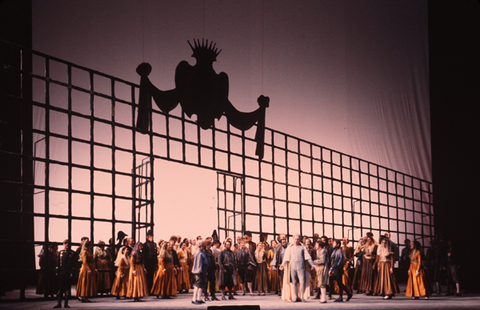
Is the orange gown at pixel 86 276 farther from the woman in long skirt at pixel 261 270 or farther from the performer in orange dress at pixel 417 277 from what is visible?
the performer in orange dress at pixel 417 277

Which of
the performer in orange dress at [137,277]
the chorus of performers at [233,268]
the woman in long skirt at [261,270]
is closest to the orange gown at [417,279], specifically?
the chorus of performers at [233,268]

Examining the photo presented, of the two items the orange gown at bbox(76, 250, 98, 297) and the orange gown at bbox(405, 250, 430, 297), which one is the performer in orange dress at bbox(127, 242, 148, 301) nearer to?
the orange gown at bbox(76, 250, 98, 297)

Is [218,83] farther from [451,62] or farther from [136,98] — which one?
[451,62]

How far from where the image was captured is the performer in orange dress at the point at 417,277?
1323cm

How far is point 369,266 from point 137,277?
6184mm

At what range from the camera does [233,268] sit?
1438 centimetres

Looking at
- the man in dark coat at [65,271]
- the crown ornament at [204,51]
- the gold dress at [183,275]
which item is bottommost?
the gold dress at [183,275]

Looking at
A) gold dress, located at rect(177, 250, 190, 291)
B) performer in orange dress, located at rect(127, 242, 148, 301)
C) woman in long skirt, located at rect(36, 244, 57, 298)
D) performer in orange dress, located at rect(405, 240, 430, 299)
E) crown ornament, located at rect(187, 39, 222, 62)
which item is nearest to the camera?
performer in orange dress, located at rect(127, 242, 148, 301)

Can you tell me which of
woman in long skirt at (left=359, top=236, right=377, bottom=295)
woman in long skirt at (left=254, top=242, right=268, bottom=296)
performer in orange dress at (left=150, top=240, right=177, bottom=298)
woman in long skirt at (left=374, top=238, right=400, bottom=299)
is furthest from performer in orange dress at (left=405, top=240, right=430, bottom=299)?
performer in orange dress at (left=150, top=240, right=177, bottom=298)

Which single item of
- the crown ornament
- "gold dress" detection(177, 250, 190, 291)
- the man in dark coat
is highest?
the crown ornament

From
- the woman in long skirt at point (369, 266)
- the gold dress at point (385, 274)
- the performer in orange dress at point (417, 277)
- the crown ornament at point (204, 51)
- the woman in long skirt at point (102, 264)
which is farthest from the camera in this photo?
the crown ornament at point (204, 51)

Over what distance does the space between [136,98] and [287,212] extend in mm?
8085

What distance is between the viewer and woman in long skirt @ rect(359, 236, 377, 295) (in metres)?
14.6

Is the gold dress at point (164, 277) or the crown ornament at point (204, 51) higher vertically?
the crown ornament at point (204, 51)
